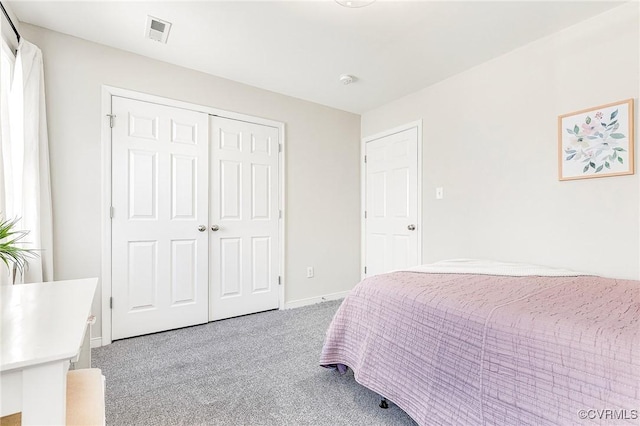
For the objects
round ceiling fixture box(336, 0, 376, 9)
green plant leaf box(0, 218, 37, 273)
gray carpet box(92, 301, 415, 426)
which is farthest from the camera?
round ceiling fixture box(336, 0, 376, 9)

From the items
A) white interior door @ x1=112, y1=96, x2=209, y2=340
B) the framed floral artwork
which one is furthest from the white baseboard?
the framed floral artwork

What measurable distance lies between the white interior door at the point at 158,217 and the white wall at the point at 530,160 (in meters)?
2.27

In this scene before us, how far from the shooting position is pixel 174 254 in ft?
8.62

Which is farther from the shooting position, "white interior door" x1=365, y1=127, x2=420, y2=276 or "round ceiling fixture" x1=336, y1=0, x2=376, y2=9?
"white interior door" x1=365, y1=127, x2=420, y2=276

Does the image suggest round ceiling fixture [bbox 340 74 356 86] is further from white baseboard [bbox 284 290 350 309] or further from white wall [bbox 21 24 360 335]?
white baseboard [bbox 284 290 350 309]

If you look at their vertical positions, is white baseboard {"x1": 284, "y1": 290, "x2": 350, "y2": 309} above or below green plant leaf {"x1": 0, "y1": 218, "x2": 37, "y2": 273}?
below

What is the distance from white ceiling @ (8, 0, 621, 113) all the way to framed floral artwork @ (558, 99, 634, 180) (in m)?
0.66

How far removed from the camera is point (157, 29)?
210 cm

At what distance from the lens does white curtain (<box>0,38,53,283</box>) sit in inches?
72.7

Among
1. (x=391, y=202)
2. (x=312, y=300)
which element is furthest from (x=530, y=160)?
(x=312, y=300)

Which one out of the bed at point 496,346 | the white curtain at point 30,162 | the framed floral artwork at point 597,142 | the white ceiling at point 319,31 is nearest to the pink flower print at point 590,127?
the framed floral artwork at point 597,142

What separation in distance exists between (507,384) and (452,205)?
1996 millimetres

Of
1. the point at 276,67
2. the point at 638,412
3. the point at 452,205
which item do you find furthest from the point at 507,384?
the point at 276,67

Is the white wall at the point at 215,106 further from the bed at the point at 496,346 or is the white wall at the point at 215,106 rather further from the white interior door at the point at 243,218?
the bed at the point at 496,346
